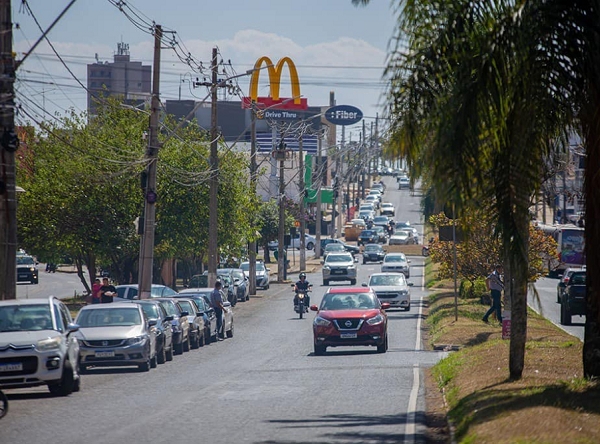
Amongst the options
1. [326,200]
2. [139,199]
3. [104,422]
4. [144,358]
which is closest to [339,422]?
[104,422]

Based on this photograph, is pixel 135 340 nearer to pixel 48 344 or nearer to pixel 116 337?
pixel 116 337

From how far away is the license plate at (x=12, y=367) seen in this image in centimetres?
1980

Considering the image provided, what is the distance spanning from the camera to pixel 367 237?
11219 cm

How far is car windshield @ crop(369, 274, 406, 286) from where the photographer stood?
48.0 m

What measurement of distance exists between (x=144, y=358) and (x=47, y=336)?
6.06m

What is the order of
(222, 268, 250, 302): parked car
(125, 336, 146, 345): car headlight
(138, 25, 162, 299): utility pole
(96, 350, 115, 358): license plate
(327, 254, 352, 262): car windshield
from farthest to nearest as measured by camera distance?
(327, 254, 352, 262): car windshield
(222, 268, 250, 302): parked car
(138, 25, 162, 299): utility pole
(125, 336, 146, 345): car headlight
(96, 350, 115, 358): license plate

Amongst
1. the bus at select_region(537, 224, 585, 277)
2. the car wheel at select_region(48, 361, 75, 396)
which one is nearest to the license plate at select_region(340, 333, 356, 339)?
the car wheel at select_region(48, 361, 75, 396)

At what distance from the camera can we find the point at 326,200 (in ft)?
386

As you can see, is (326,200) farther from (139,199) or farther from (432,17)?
(432,17)

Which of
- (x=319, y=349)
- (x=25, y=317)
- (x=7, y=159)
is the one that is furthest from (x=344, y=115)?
(x=25, y=317)

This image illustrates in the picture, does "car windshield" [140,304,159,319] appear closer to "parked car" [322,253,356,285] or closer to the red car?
the red car

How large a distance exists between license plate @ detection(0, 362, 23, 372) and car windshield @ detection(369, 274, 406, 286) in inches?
1147

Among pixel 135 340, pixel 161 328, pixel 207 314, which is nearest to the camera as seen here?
pixel 135 340

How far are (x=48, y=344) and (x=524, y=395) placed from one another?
842cm
